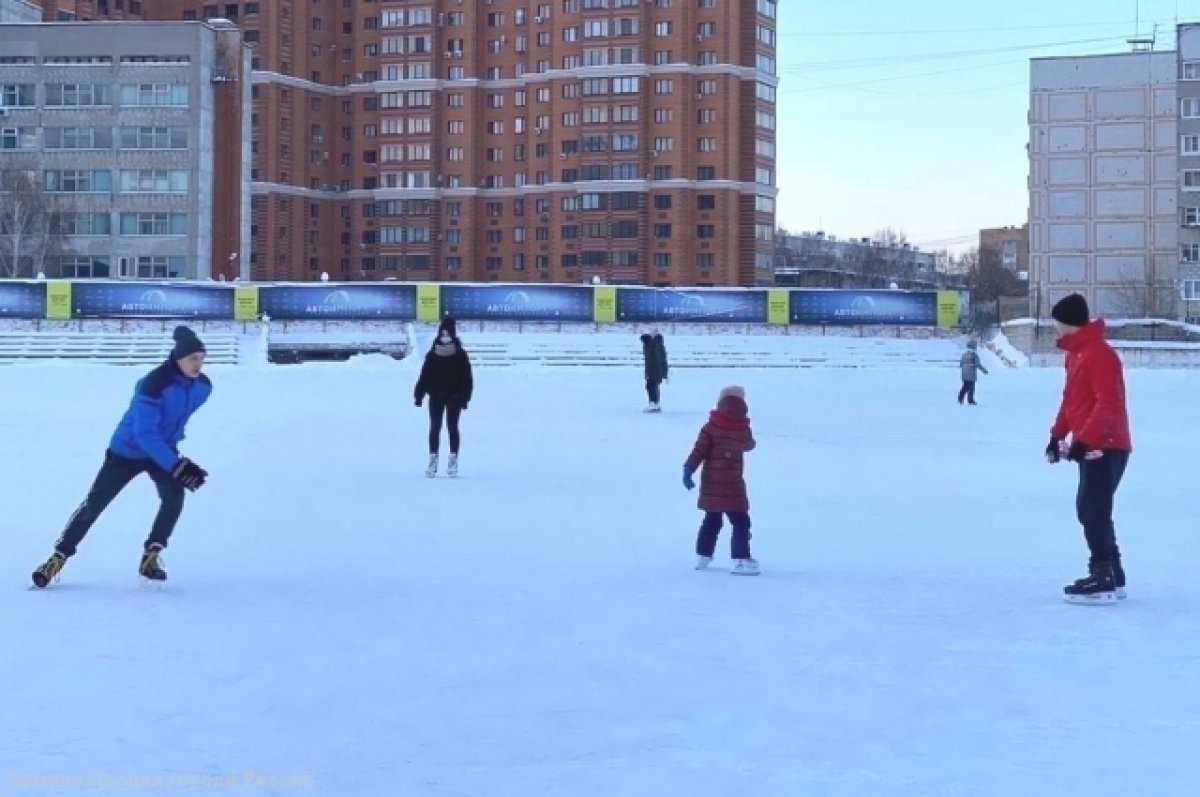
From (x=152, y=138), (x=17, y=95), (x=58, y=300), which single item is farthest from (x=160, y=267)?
(x=58, y=300)

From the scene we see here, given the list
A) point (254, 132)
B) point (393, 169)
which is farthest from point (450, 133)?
point (254, 132)

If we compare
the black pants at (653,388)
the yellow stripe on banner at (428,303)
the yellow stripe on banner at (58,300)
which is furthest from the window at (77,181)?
the black pants at (653,388)

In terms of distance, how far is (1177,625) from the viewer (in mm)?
7637

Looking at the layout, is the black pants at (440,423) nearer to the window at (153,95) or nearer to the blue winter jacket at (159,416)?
the blue winter jacket at (159,416)

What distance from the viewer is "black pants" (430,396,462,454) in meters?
15.2

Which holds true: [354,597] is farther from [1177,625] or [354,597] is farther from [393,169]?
[393,169]

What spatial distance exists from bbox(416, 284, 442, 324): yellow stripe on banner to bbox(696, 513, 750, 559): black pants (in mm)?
40416

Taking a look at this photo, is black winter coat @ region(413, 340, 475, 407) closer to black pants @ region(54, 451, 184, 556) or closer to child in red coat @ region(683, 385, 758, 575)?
child in red coat @ region(683, 385, 758, 575)

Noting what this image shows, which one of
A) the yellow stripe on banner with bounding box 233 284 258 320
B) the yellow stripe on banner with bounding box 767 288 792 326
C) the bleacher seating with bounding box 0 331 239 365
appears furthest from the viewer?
the yellow stripe on banner with bounding box 767 288 792 326

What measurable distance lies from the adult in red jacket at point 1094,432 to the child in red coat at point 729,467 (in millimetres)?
1785

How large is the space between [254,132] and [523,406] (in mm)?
78684

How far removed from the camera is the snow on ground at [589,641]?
16.8 ft

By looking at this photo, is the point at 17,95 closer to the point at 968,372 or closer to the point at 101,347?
the point at 101,347

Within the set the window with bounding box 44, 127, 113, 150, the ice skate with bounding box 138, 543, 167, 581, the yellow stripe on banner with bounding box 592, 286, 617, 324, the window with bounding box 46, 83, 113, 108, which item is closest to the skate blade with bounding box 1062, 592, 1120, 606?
the ice skate with bounding box 138, 543, 167, 581
